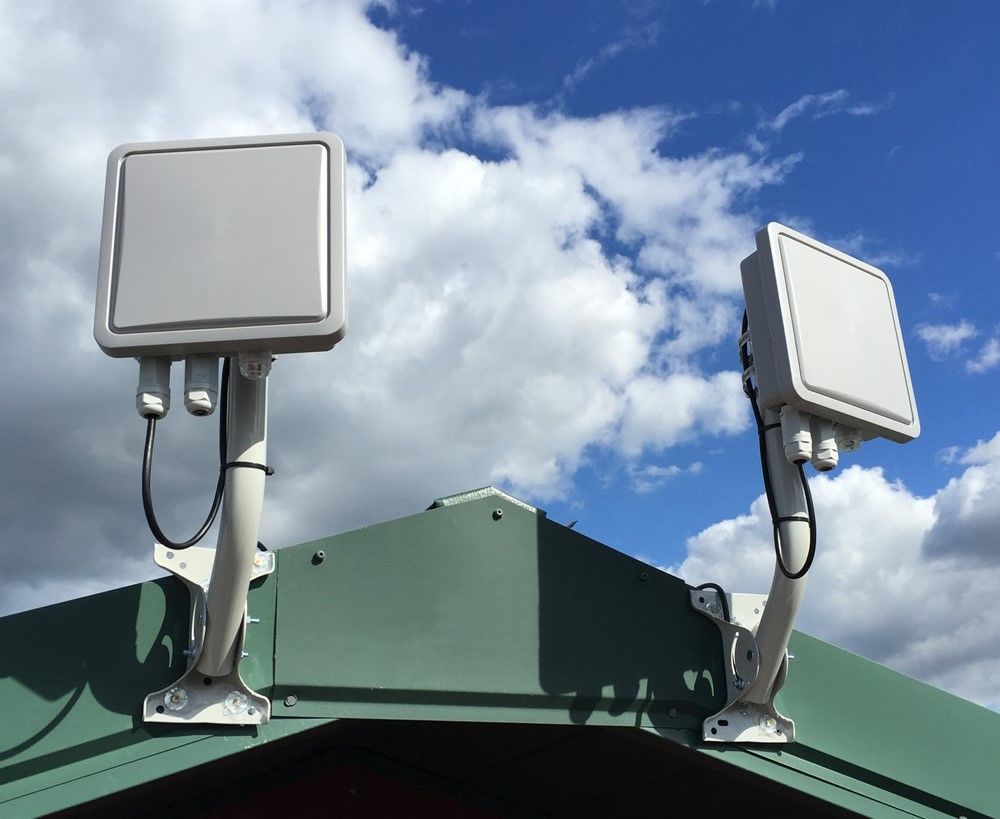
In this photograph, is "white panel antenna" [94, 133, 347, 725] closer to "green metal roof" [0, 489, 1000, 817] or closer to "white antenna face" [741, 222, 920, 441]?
"green metal roof" [0, 489, 1000, 817]

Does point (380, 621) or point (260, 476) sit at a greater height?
point (260, 476)

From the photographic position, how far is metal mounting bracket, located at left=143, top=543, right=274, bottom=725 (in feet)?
8.38

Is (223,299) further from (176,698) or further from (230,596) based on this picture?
(176,698)

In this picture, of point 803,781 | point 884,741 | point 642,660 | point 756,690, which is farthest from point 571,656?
point 884,741

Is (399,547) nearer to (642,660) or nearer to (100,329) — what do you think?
(642,660)

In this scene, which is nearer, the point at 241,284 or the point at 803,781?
the point at 241,284

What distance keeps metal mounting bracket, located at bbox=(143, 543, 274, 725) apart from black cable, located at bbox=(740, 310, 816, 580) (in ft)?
4.46

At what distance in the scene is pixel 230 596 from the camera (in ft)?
8.22

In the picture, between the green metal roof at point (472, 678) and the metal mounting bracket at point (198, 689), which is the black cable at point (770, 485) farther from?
the metal mounting bracket at point (198, 689)

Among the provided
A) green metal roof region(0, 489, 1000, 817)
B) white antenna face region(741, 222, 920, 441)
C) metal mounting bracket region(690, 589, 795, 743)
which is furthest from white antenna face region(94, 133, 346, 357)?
metal mounting bracket region(690, 589, 795, 743)

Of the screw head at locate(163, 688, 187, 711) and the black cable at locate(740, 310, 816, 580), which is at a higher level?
the black cable at locate(740, 310, 816, 580)

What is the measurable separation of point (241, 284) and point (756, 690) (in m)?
1.74

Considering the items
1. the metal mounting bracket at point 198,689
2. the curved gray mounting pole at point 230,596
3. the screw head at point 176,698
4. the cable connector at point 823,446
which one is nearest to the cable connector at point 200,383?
the curved gray mounting pole at point 230,596

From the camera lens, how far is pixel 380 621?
2.78m
